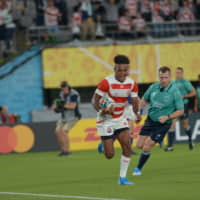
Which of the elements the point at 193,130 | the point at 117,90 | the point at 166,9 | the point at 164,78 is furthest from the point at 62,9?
the point at 117,90

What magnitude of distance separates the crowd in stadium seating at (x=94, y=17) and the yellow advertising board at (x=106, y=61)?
61 centimetres

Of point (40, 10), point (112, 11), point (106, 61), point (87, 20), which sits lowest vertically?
point (106, 61)

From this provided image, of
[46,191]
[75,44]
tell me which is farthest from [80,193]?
[75,44]

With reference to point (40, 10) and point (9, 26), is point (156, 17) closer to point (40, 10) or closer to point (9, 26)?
point (40, 10)

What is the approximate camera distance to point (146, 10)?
29.8 meters

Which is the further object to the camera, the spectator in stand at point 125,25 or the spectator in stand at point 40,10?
the spectator in stand at point 125,25

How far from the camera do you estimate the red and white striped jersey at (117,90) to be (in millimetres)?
13172

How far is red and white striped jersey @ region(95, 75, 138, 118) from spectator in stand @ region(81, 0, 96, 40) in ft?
50.8

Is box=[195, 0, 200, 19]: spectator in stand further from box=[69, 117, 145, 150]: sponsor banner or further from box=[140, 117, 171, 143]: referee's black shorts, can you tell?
box=[140, 117, 171, 143]: referee's black shorts

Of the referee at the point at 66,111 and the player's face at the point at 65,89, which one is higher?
the player's face at the point at 65,89

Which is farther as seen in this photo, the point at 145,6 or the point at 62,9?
the point at 145,6

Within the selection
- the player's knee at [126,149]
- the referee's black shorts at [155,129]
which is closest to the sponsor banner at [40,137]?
the referee's black shorts at [155,129]

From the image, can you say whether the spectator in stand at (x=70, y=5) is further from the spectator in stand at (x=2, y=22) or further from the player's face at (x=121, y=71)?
the player's face at (x=121, y=71)

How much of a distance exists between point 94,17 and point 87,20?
22.8 inches
